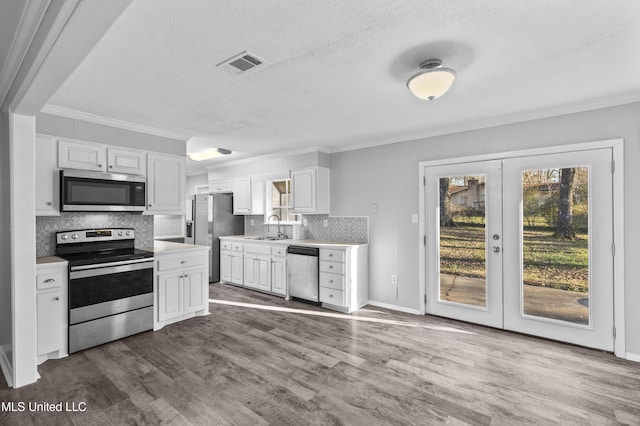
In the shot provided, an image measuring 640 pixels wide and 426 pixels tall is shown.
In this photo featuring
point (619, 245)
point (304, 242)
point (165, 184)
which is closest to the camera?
point (619, 245)

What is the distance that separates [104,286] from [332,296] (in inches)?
103

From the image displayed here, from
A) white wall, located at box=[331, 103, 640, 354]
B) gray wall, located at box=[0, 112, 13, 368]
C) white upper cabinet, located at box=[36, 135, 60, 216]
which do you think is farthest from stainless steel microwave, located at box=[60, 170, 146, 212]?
white wall, located at box=[331, 103, 640, 354]

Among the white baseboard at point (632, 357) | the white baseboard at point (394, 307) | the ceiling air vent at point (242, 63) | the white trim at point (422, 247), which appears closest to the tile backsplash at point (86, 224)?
the ceiling air vent at point (242, 63)

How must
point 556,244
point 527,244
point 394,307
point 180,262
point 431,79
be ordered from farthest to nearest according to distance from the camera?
1. point 394,307
2. point 180,262
3. point 527,244
4. point 556,244
5. point 431,79

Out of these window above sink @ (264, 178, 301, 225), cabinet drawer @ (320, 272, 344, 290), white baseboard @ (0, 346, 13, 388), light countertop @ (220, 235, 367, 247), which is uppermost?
window above sink @ (264, 178, 301, 225)

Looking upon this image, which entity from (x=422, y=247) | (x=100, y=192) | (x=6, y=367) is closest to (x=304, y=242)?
(x=422, y=247)

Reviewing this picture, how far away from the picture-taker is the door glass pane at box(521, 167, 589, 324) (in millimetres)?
3139

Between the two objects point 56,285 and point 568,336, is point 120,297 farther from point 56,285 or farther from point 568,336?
point 568,336

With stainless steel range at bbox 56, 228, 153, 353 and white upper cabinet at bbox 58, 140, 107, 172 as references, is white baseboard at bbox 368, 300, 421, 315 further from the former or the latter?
white upper cabinet at bbox 58, 140, 107, 172

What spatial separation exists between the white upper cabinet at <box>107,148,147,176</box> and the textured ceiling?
0.37 meters

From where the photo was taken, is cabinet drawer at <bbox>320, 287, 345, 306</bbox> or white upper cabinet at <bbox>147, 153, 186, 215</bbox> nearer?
white upper cabinet at <bbox>147, 153, 186, 215</bbox>

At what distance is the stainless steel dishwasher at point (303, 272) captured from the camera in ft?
14.9

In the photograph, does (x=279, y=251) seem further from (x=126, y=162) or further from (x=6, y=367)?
(x=6, y=367)

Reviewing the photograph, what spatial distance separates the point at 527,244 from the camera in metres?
3.42
